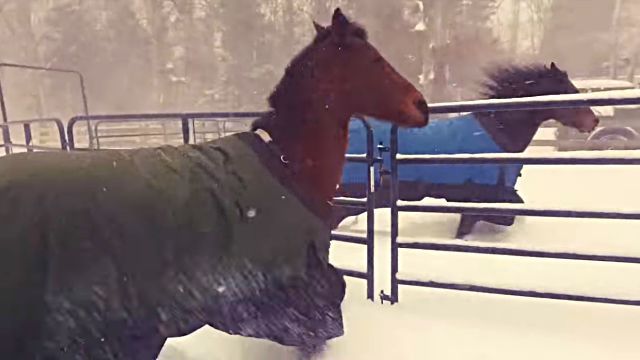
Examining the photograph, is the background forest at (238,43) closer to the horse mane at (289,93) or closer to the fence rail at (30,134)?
the fence rail at (30,134)

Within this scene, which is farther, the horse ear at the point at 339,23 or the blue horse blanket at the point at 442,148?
the blue horse blanket at the point at 442,148

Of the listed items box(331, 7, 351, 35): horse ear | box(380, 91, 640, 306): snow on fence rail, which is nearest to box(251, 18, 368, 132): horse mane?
box(331, 7, 351, 35): horse ear

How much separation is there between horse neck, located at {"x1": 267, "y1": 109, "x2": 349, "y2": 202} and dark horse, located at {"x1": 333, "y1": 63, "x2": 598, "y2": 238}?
6.92ft

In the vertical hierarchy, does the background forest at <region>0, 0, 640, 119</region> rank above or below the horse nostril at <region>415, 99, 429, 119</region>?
above

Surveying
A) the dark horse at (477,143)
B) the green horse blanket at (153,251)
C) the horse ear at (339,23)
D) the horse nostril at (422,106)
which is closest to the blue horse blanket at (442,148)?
the dark horse at (477,143)

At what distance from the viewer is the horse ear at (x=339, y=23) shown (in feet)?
8.41

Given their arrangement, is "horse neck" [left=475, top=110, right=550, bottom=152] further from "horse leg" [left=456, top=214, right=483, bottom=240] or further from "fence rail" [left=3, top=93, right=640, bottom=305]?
"fence rail" [left=3, top=93, right=640, bottom=305]

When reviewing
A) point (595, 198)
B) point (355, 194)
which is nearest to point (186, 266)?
point (355, 194)

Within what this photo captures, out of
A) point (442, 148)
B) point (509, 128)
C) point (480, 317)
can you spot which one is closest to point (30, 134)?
point (442, 148)

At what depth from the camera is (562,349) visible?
107 inches

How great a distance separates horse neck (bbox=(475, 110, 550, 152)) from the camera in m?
4.95

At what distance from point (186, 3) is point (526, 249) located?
2578 cm

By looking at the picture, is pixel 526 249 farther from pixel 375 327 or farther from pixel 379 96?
pixel 379 96

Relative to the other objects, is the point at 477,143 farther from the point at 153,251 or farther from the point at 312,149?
the point at 153,251
